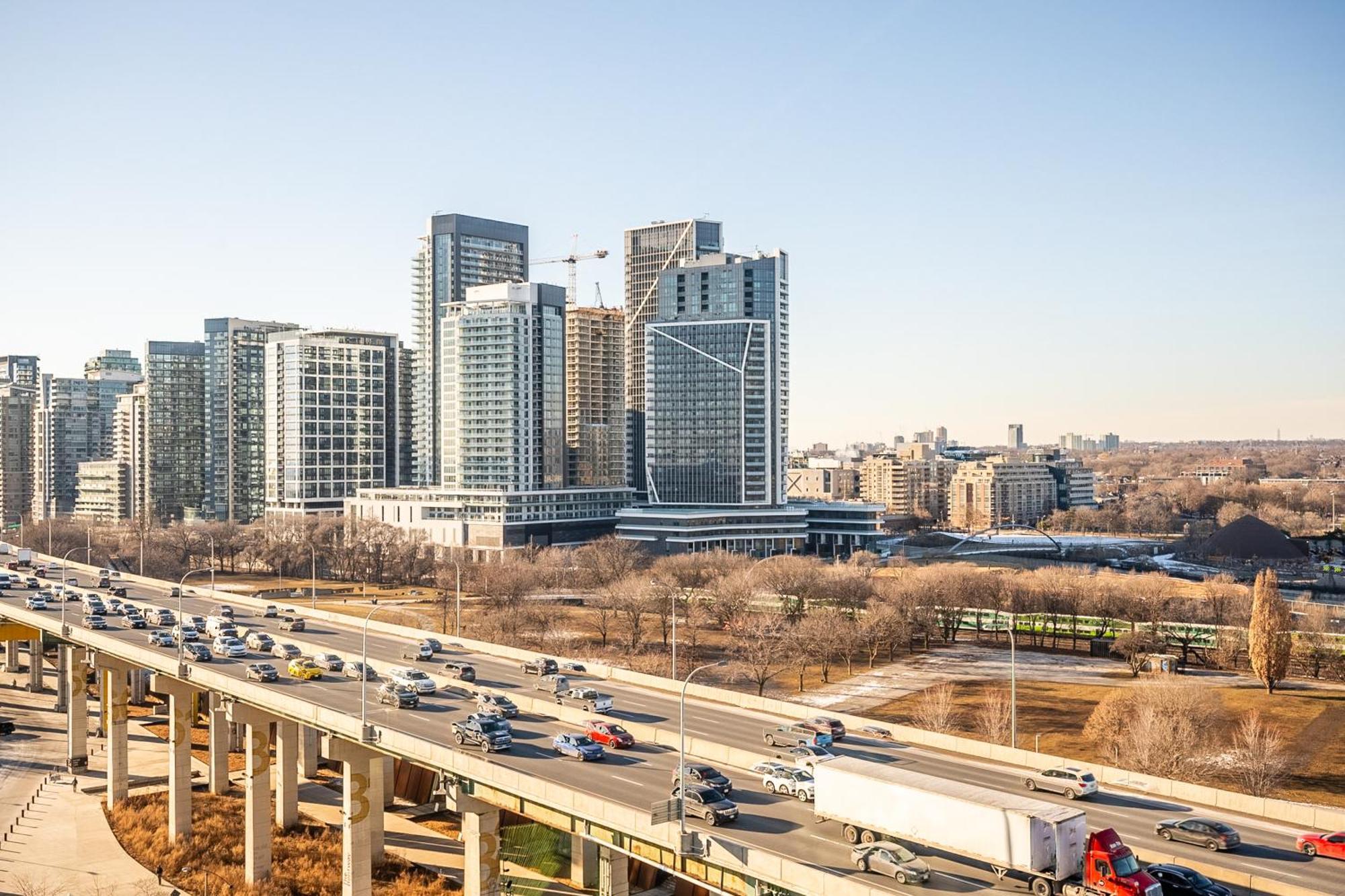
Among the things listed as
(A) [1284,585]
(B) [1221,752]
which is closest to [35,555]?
(B) [1221,752]

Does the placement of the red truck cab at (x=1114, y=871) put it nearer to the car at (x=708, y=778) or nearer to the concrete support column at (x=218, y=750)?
the car at (x=708, y=778)

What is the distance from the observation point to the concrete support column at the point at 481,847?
47375 millimetres

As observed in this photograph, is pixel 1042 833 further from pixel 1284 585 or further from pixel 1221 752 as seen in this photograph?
pixel 1284 585

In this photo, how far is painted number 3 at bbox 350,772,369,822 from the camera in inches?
2087

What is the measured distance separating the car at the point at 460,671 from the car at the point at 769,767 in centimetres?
2452

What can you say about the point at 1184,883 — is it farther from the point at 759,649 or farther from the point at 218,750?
the point at 759,649

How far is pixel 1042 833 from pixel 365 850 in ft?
117

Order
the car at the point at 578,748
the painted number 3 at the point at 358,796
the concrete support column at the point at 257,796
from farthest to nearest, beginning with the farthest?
1. the concrete support column at the point at 257,796
2. the painted number 3 at the point at 358,796
3. the car at the point at 578,748

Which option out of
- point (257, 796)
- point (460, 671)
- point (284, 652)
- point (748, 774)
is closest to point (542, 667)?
point (460, 671)

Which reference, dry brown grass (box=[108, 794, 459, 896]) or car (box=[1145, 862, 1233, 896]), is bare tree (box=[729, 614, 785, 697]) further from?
car (box=[1145, 862, 1233, 896])

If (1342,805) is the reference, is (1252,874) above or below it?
above

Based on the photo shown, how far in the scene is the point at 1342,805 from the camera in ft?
205

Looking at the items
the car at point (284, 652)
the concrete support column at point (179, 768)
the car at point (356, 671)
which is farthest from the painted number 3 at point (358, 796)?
the concrete support column at point (179, 768)

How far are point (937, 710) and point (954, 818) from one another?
41.1 meters
